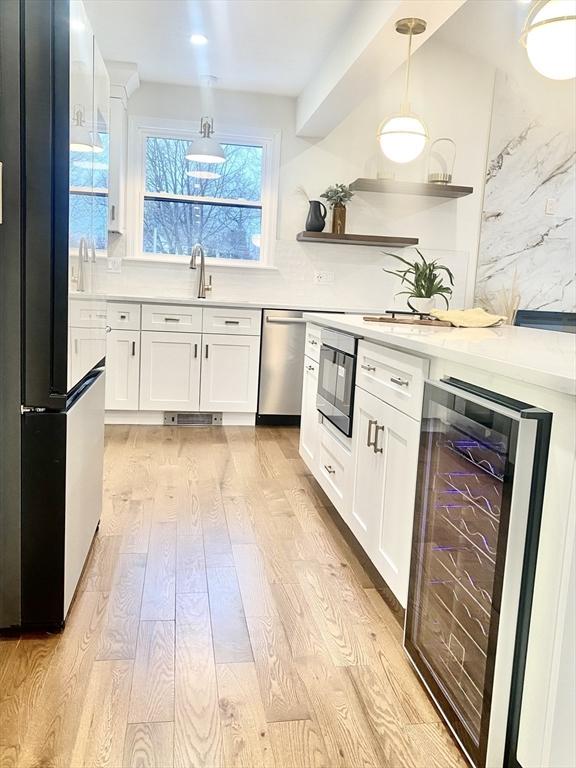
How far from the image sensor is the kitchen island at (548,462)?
1.10m

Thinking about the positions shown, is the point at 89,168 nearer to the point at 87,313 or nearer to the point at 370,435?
the point at 87,313

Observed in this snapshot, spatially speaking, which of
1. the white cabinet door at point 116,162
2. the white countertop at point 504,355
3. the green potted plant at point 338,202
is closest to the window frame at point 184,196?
the white cabinet door at point 116,162

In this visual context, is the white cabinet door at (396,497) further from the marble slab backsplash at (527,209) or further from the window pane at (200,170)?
the window pane at (200,170)

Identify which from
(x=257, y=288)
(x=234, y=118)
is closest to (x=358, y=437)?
(x=257, y=288)

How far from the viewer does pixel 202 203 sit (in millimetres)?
4988

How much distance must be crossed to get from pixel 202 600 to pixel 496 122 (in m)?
4.51

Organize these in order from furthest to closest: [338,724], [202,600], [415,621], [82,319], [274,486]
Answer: [274,486], [202,600], [82,319], [415,621], [338,724]

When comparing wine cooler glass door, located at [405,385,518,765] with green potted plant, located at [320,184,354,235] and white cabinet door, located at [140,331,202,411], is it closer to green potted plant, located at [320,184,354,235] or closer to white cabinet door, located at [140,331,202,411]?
white cabinet door, located at [140,331,202,411]

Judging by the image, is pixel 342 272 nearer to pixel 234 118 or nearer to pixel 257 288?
pixel 257 288

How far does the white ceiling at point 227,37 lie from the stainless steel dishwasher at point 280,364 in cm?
169

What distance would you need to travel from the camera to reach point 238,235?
5074 millimetres

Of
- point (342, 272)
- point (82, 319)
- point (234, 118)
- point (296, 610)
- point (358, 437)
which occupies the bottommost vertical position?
point (296, 610)

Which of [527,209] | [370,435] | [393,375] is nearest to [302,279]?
[527,209]

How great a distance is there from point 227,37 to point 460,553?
3589mm
